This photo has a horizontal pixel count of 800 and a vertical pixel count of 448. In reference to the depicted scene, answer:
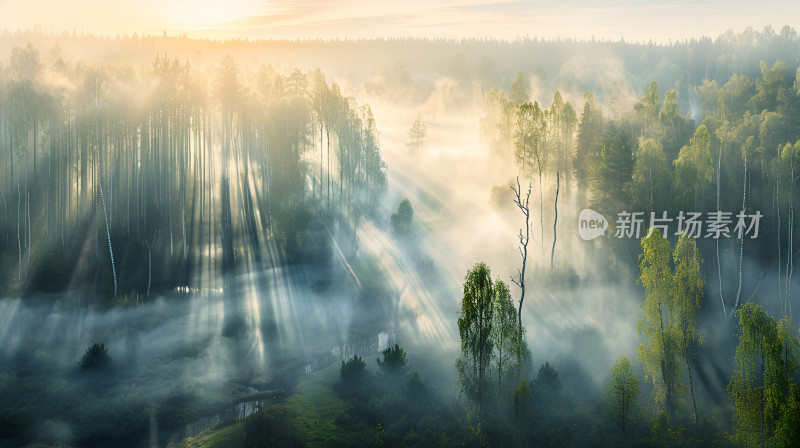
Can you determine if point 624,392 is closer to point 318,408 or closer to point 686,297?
point 686,297

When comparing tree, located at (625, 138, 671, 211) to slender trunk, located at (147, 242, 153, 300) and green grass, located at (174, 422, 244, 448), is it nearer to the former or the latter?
green grass, located at (174, 422, 244, 448)

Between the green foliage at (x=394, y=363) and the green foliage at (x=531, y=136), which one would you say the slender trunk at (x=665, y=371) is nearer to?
the green foliage at (x=394, y=363)

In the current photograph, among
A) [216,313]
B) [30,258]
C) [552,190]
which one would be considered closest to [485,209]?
[552,190]

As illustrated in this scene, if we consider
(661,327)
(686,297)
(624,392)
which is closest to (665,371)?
(661,327)

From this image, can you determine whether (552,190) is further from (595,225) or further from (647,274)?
(647,274)

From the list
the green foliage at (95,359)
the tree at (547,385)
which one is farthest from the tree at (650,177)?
the green foliage at (95,359)
